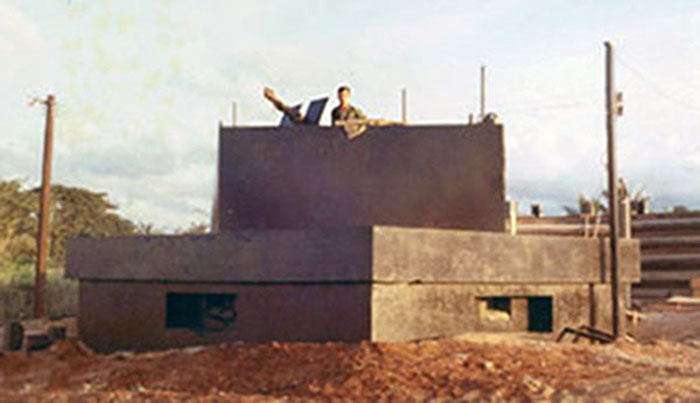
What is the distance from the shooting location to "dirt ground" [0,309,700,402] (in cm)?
522

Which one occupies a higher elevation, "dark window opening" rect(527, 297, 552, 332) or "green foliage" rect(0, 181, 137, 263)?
"green foliage" rect(0, 181, 137, 263)

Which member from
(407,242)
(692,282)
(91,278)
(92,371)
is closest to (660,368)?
(407,242)

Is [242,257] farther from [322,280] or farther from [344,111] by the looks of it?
[344,111]

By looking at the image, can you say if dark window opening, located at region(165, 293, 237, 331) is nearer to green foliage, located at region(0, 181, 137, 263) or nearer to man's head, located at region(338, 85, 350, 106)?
man's head, located at region(338, 85, 350, 106)

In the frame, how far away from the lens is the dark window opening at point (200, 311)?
293 inches

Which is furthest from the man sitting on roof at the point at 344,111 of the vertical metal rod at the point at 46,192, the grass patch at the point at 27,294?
the grass patch at the point at 27,294

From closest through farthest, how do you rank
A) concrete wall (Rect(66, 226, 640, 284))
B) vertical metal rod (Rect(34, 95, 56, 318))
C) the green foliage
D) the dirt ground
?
the dirt ground
concrete wall (Rect(66, 226, 640, 284))
vertical metal rod (Rect(34, 95, 56, 318))
the green foliage

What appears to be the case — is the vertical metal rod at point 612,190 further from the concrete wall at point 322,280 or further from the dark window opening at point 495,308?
the dark window opening at point 495,308

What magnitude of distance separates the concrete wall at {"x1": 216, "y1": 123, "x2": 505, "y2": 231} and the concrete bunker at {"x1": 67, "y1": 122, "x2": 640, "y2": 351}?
0.02 m

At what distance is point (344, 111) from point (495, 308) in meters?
2.80

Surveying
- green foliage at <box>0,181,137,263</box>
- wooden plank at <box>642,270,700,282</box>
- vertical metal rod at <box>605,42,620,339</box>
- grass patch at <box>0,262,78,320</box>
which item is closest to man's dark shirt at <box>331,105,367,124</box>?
vertical metal rod at <box>605,42,620,339</box>

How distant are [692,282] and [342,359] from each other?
→ 12448mm

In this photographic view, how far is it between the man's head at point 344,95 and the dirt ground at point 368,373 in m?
3.14

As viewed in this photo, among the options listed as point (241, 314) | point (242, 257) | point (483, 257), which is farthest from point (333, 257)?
point (483, 257)
